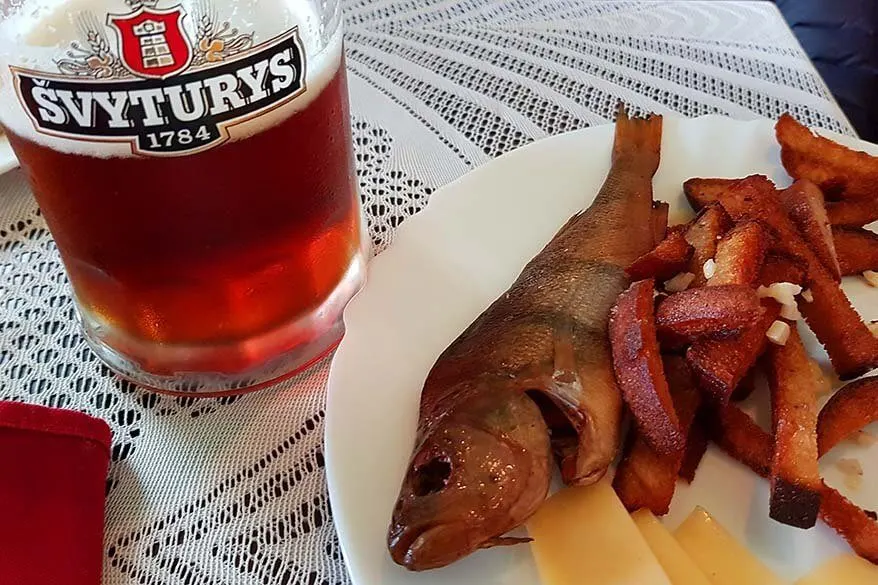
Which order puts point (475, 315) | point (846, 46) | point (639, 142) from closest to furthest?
point (475, 315) < point (639, 142) < point (846, 46)

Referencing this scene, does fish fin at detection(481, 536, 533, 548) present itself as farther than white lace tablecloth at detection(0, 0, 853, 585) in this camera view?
No

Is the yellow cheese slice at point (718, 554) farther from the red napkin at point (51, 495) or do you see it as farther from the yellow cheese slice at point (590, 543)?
the red napkin at point (51, 495)

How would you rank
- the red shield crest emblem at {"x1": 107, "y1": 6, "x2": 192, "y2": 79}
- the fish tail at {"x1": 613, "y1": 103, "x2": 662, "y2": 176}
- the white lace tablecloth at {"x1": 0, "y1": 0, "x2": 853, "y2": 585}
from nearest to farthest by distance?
the red shield crest emblem at {"x1": 107, "y1": 6, "x2": 192, "y2": 79}
the white lace tablecloth at {"x1": 0, "y1": 0, "x2": 853, "y2": 585}
the fish tail at {"x1": 613, "y1": 103, "x2": 662, "y2": 176}

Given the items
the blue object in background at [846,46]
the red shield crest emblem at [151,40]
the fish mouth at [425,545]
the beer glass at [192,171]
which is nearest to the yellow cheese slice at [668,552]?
the fish mouth at [425,545]

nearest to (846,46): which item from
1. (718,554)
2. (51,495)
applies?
(718,554)

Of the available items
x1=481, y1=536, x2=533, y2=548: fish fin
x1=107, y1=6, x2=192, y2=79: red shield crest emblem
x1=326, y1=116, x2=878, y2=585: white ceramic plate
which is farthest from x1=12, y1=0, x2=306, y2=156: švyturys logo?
x1=481, y1=536, x2=533, y2=548: fish fin

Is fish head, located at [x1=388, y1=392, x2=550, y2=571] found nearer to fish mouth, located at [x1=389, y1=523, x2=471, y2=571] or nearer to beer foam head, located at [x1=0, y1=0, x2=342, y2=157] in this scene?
fish mouth, located at [x1=389, y1=523, x2=471, y2=571]

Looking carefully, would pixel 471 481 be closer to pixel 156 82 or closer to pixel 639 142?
pixel 156 82
